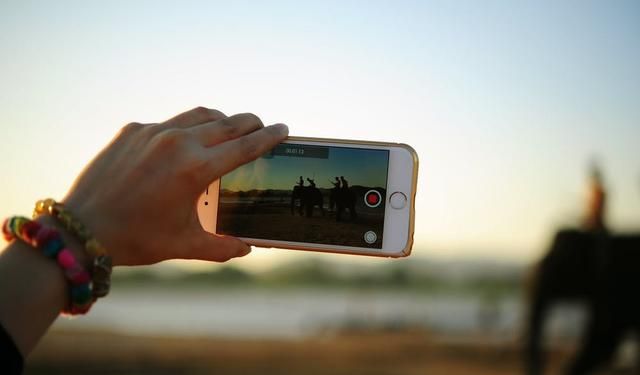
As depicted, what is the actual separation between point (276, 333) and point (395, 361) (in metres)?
4.24

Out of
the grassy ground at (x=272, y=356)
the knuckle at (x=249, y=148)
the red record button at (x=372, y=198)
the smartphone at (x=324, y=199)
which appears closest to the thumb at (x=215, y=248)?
the knuckle at (x=249, y=148)

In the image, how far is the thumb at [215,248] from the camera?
108 centimetres

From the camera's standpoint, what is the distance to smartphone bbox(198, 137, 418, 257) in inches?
61.1

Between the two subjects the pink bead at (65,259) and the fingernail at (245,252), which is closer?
the pink bead at (65,259)

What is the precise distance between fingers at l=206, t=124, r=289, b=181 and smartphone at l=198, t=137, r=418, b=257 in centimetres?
37

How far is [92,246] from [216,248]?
1.20 ft

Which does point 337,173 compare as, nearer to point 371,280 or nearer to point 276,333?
point 276,333

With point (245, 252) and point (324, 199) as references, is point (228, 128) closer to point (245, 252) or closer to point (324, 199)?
point (245, 252)

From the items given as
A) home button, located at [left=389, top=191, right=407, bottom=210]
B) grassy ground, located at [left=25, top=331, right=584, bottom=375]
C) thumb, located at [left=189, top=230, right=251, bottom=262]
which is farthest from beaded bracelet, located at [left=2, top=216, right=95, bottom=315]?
grassy ground, located at [left=25, top=331, right=584, bottom=375]

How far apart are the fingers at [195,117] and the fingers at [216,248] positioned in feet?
0.48

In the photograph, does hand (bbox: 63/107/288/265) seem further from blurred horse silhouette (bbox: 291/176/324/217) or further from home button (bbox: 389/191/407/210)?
home button (bbox: 389/191/407/210)

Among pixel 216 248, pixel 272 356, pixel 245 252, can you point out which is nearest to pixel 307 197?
pixel 245 252

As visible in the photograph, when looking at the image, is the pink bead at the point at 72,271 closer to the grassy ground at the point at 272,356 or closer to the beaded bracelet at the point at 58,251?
the beaded bracelet at the point at 58,251

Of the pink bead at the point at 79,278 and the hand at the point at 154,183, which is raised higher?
the hand at the point at 154,183
